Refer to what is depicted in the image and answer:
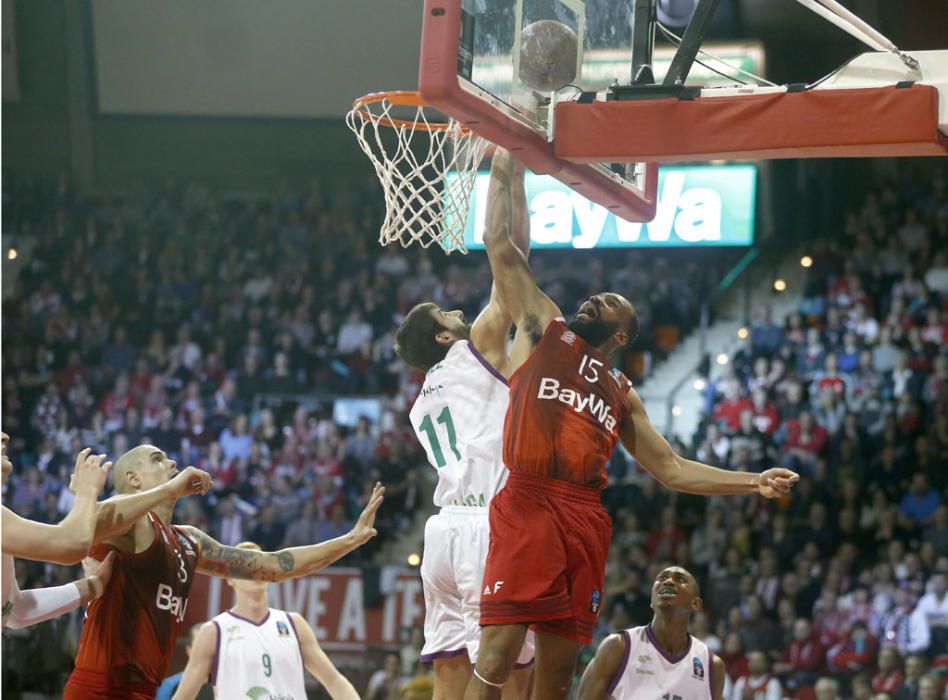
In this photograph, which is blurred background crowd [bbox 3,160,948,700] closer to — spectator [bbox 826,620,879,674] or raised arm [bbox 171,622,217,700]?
spectator [bbox 826,620,879,674]

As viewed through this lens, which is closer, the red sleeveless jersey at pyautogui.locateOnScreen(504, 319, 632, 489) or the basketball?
the red sleeveless jersey at pyautogui.locateOnScreen(504, 319, 632, 489)

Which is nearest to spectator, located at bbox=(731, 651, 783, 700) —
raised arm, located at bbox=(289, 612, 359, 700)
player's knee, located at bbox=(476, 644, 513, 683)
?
raised arm, located at bbox=(289, 612, 359, 700)

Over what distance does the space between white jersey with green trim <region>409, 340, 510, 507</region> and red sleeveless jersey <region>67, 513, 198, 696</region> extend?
4.21ft

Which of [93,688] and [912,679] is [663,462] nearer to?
[93,688]

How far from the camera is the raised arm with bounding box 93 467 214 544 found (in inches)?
222

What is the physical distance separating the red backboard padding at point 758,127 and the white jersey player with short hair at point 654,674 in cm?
283

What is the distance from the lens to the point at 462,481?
6.47 meters

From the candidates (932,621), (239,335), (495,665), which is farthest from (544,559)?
(239,335)

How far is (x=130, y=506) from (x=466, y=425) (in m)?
1.56

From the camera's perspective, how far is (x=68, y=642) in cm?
1366

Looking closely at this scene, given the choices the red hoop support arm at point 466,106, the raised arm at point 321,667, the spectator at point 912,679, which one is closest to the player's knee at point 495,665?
the red hoop support arm at point 466,106

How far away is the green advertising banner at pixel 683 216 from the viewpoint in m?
Result: 18.5

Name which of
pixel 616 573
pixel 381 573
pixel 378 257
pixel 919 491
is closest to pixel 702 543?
pixel 616 573

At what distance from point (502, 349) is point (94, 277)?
14081mm
